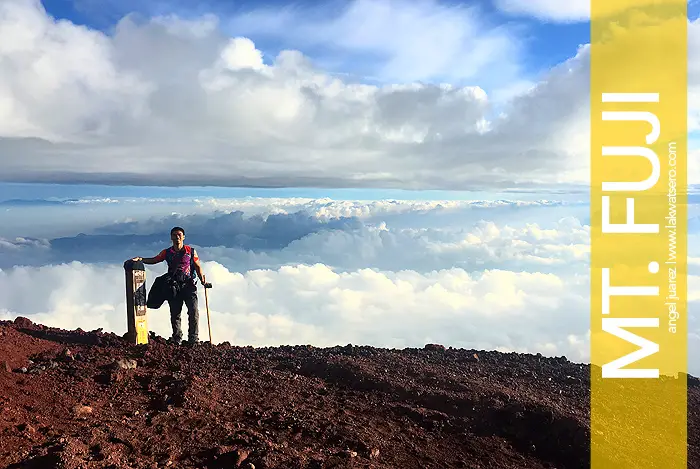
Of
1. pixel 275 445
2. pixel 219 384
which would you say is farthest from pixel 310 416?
pixel 219 384

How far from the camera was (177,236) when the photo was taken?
13695mm

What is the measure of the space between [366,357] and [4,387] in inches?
316

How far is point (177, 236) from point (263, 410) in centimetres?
572

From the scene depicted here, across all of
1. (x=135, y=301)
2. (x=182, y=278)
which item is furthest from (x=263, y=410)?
(x=182, y=278)

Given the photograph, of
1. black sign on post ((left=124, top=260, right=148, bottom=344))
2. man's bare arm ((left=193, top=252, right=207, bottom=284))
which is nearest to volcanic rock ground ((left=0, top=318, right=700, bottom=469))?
black sign on post ((left=124, top=260, right=148, bottom=344))

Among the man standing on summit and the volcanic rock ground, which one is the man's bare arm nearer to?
the man standing on summit

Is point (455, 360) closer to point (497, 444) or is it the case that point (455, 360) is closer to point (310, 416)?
point (497, 444)

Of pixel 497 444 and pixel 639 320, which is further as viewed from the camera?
pixel 639 320

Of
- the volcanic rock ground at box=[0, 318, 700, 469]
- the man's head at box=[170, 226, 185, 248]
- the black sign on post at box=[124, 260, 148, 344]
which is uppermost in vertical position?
the man's head at box=[170, 226, 185, 248]

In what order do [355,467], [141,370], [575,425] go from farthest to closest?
[141,370] < [575,425] < [355,467]

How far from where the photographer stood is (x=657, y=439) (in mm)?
10906

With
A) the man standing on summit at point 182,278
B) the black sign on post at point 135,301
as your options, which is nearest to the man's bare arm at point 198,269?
the man standing on summit at point 182,278

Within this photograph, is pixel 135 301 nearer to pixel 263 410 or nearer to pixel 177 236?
pixel 177 236

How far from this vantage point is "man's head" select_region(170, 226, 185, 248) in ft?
44.9
